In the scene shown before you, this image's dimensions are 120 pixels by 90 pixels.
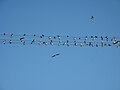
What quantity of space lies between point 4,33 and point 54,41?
3939mm

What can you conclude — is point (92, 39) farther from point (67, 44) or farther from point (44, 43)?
point (44, 43)

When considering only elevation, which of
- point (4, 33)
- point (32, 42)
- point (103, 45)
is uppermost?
point (4, 33)

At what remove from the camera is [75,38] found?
2048 cm

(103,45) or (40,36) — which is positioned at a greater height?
(40,36)

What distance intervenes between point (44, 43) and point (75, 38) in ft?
8.11

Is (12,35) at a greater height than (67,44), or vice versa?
(12,35)

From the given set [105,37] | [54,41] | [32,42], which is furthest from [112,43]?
[32,42]

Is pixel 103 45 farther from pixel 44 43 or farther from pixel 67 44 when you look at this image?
pixel 44 43

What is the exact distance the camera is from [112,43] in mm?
20500

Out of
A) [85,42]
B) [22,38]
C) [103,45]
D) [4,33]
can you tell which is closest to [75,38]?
[85,42]

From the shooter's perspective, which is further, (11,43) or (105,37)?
(105,37)

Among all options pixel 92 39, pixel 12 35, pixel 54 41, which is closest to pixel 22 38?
pixel 12 35

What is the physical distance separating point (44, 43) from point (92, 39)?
3.80 metres

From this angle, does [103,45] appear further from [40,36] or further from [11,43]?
[11,43]
